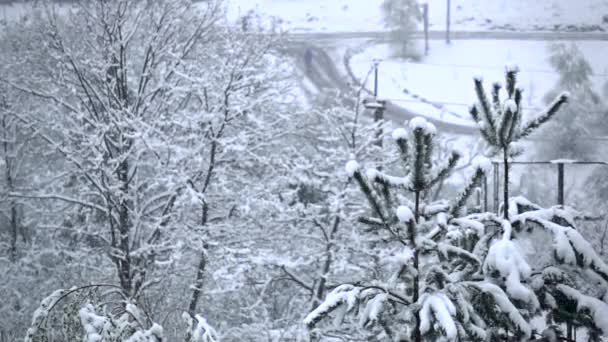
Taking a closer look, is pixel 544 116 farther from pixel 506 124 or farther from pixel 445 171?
pixel 445 171

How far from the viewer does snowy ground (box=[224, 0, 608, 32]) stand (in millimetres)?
→ 26438

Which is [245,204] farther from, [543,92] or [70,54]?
[543,92]

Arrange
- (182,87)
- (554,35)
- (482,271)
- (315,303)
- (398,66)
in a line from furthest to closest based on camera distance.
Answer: (398,66), (554,35), (182,87), (315,303), (482,271)

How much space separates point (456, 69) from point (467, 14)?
5503 millimetres

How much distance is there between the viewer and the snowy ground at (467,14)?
2644cm

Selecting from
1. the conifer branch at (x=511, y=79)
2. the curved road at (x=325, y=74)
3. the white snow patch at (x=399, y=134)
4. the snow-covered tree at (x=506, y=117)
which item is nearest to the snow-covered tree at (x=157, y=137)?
the snow-covered tree at (x=506, y=117)

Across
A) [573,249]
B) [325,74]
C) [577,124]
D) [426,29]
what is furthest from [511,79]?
[426,29]

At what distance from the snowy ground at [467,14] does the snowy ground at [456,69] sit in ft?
4.17

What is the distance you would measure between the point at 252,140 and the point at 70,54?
3.57 meters

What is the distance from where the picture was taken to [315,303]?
1084cm

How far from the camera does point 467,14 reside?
33.6m

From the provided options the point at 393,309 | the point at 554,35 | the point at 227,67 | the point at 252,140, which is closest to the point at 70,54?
the point at 227,67

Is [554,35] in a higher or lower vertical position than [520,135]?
higher

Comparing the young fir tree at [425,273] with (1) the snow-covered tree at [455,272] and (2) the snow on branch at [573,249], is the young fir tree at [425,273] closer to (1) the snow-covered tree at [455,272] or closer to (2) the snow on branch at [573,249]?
(1) the snow-covered tree at [455,272]
